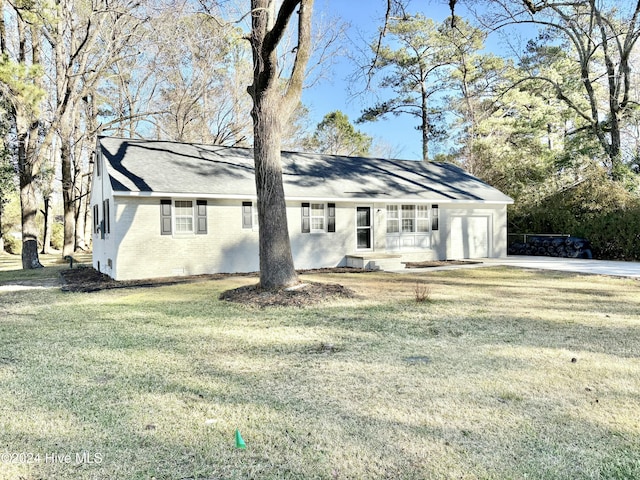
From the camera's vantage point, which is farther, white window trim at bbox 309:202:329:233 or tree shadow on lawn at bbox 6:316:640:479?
white window trim at bbox 309:202:329:233

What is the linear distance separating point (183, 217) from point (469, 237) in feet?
37.2

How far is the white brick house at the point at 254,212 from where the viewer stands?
1270cm

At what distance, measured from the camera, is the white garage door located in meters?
18.1

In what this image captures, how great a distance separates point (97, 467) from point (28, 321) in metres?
5.64

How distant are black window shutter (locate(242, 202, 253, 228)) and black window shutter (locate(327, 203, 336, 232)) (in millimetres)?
2797

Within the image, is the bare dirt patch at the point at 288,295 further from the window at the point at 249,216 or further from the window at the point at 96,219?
the window at the point at 96,219

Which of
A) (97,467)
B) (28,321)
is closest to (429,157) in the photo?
(28,321)

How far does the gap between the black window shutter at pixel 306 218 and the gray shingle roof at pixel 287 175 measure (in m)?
0.46

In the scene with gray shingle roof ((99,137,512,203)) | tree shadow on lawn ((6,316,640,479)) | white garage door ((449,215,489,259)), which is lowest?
tree shadow on lawn ((6,316,640,479))

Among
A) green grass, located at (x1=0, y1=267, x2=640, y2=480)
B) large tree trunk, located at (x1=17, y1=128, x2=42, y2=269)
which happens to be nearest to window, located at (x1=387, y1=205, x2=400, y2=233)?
green grass, located at (x1=0, y1=267, x2=640, y2=480)

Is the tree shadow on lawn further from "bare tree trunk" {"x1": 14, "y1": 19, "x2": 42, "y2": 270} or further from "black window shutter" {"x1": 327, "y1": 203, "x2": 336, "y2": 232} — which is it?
"bare tree trunk" {"x1": 14, "y1": 19, "x2": 42, "y2": 270}

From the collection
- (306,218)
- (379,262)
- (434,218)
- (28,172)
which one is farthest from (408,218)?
(28,172)

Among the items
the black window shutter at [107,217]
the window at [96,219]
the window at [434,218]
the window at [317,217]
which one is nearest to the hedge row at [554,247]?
the window at [434,218]

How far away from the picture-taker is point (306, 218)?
49.7 ft
